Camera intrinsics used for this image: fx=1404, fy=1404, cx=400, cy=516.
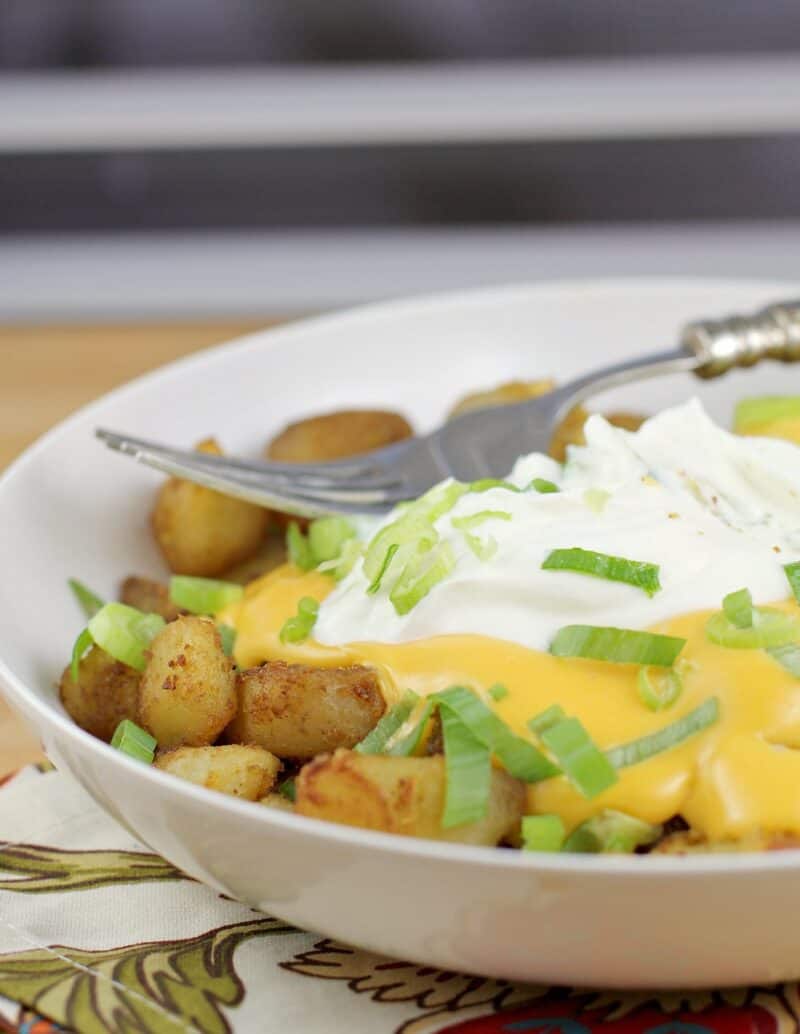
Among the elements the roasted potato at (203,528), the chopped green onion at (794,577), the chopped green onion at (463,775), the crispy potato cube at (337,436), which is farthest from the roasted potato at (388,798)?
the crispy potato cube at (337,436)

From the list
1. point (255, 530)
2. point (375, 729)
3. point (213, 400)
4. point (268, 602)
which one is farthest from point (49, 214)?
point (375, 729)

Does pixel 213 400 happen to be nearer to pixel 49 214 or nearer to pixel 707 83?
pixel 707 83

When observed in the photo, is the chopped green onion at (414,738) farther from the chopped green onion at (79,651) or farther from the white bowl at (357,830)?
the chopped green onion at (79,651)

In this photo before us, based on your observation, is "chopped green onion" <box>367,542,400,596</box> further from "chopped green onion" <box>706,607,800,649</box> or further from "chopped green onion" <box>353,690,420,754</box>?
"chopped green onion" <box>706,607,800,649</box>

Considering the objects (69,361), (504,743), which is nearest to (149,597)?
(504,743)

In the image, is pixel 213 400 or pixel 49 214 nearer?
pixel 213 400

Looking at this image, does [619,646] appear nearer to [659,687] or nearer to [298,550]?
[659,687]
